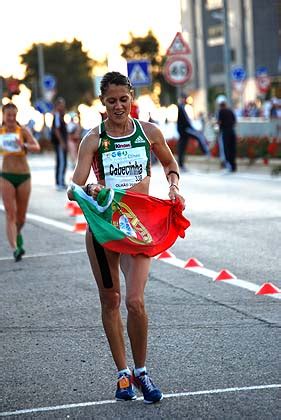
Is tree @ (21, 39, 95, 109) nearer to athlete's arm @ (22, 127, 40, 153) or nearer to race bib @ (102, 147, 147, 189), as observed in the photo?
athlete's arm @ (22, 127, 40, 153)

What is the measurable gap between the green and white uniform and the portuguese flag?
0.40ft

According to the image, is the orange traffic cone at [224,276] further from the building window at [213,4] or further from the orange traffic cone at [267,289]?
the building window at [213,4]

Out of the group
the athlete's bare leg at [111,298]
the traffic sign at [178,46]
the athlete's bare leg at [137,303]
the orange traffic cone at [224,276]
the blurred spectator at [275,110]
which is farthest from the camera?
the blurred spectator at [275,110]

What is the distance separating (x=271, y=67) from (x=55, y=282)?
87141mm

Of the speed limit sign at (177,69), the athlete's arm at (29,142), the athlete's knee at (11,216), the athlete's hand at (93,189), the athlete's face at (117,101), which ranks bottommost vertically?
the speed limit sign at (177,69)

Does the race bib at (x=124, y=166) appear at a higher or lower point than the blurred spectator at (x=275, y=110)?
higher

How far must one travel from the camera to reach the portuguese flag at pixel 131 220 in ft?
22.3

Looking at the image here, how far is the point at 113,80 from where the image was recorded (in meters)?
6.85

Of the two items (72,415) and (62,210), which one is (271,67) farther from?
(72,415)

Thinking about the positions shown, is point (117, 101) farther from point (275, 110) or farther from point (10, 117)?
point (275, 110)

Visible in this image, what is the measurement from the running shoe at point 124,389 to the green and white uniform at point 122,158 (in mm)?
1073

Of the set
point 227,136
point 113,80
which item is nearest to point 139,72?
point 227,136

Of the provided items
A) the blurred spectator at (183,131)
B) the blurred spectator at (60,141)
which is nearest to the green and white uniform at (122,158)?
the blurred spectator at (60,141)

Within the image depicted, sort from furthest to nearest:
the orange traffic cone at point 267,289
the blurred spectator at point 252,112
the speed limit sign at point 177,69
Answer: the blurred spectator at point 252,112 → the speed limit sign at point 177,69 → the orange traffic cone at point 267,289
